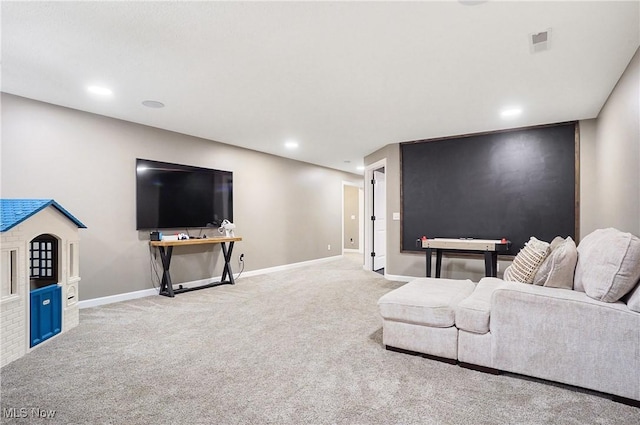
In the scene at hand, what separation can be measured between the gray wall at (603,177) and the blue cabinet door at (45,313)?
4.37 meters

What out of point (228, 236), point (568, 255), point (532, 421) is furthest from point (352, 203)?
point (532, 421)

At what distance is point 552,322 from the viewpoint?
6.46ft

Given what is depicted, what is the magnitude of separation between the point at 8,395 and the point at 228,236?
3410 mm

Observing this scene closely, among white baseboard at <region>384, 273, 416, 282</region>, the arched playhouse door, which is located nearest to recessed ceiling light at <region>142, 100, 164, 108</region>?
the arched playhouse door

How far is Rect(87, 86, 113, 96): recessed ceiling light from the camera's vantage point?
10.4 ft

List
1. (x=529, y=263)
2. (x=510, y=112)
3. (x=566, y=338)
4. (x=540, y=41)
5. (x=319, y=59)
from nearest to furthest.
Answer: (x=566, y=338)
(x=540, y=41)
(x=529, y=263)
(x=319, y=59)
(x=510, y=112)

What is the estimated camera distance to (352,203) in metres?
10.0

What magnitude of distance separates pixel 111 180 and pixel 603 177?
5789 mm

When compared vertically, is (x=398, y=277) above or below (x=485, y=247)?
below

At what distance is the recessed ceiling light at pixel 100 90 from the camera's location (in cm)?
318

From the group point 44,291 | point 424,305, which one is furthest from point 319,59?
point 44,291

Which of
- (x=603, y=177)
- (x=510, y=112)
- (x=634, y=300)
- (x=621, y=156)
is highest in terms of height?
(x=510, y=112)

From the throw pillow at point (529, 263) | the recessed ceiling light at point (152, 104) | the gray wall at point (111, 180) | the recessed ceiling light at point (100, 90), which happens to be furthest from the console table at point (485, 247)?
the recessed ceiling light at point (100, 90)

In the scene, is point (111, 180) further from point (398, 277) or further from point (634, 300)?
point (634, 300)
